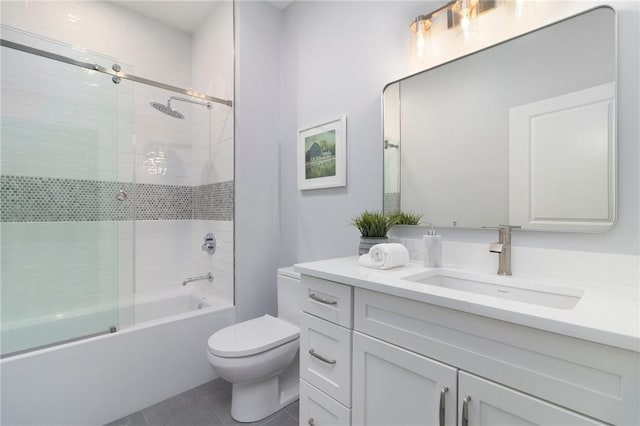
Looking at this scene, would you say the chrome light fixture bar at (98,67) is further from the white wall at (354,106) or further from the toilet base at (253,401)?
the toilet base at (253,401)

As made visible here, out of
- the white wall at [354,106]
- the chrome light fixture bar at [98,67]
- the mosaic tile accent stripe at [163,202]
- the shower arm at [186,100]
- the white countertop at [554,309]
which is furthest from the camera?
the mosaic tile accent stripe at [163,202]

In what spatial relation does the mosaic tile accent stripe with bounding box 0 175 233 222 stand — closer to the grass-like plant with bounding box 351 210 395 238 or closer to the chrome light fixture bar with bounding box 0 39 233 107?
the chrome light fixture bar with bounding box 0 39 233 107

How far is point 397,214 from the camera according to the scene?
62.6 inches

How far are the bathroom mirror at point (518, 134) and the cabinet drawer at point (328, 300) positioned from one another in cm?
62

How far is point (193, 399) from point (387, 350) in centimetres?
146

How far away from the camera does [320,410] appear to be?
1223 mm

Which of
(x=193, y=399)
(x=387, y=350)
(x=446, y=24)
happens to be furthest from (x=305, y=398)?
(x=446, y=24)

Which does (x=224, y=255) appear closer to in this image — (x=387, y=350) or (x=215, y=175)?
(x=215, y=175)

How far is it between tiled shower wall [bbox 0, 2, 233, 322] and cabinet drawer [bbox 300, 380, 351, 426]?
3.61 ft

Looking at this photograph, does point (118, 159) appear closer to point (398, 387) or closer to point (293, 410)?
point (293, 410)

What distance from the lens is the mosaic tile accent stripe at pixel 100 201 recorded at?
1.88 metres

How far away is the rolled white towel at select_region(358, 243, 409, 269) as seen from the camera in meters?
1.24

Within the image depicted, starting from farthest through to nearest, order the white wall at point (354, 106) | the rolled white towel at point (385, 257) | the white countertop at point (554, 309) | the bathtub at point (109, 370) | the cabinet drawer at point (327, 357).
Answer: the bathtub at point (109, 370) < the rolled white towel at point (385, 257) < the cabinet drawer at point (327, 357) < the white wall at point (354, 106) < the white countertop at point (554, 309)

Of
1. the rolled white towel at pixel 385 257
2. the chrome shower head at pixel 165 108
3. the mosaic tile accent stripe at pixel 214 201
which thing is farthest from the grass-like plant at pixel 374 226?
the chrome shower head at pixel 165 108
